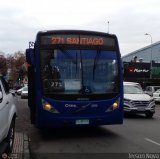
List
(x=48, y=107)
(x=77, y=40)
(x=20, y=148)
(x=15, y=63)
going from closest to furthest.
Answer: (x=20, y=148) < (x=48, y=107) < (x=77, y=40) < (x=15, y=63)

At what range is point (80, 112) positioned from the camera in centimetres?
1223

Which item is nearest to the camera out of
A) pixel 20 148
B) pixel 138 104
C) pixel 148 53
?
pixel 20 148

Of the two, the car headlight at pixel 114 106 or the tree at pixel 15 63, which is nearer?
the car headlight at pixel 114 106

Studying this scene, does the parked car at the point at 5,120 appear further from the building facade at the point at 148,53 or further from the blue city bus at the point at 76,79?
the building facade at the point at 148,53

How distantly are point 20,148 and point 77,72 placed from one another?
3.21m

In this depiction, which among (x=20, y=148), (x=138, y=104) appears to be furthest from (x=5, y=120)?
(x=138, y=104)

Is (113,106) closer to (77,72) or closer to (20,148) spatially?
(77,72)

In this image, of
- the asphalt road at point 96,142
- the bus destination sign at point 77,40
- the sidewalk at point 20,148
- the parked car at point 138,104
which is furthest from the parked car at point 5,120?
the parked car at point 138,104

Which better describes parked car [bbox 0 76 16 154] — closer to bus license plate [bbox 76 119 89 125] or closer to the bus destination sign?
bus license plate [bbox 76 119 89 125]

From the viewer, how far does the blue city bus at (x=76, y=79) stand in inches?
476

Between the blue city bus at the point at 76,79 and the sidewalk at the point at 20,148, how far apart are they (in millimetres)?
760

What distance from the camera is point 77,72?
1241cm

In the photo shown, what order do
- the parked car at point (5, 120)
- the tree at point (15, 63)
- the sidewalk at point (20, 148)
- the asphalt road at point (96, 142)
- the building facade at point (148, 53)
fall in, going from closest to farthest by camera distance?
1. the parked car at point (5, 120)
2. the sidewalk at point (20, 148)
3. the asphalt road at point (96, 142)
4. the building facade at point (148, 53)
5. the tree at point (15, 63)

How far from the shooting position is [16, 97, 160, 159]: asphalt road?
990 cm
